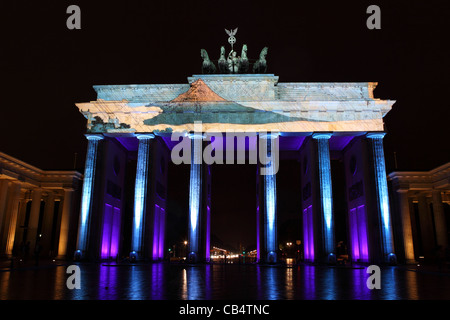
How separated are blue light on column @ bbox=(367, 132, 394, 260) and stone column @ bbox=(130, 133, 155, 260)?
22562 mm

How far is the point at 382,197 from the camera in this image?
35000mm

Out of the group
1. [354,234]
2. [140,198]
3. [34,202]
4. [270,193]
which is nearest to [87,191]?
[140,198]

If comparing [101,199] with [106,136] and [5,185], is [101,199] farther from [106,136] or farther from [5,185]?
[5,185]

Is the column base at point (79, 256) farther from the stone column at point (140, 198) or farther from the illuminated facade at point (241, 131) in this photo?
the stone column at point (140, 198)

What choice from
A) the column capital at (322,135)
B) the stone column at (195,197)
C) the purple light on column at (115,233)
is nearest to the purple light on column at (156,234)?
the purple light on column at (115,233)

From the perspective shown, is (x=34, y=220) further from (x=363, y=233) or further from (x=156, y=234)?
(x=363, y=233)

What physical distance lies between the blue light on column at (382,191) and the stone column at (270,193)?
9819 mm

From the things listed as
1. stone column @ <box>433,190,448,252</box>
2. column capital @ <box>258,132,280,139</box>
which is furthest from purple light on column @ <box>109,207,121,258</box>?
stone column @ <box>433,190,448,252</box>

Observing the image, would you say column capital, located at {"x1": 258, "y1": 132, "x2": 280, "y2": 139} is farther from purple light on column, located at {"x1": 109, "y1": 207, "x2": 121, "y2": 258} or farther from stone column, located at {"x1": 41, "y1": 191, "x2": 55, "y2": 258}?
stone column, located at {"x1": 41, "y1": 191, "x2": 55, "y2": 258}

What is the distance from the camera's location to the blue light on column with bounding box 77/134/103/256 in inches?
1398

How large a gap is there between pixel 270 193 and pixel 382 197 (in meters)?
10.7

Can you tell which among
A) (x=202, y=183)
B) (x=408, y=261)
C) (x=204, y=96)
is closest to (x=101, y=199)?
(x=202, y=183)

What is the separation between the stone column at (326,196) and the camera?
34.1m
